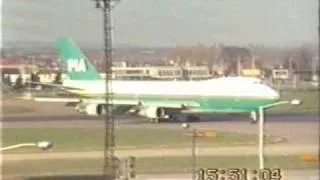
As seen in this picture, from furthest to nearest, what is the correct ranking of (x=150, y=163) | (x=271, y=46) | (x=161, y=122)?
(x=161, y=122) < (x=150, y=163) < (x=271, y=46)

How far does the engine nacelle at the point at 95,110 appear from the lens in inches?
125

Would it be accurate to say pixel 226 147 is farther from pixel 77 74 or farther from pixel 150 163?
pixel 77 74

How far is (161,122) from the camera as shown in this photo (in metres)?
3.41

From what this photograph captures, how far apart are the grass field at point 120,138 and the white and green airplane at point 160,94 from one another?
0.11m

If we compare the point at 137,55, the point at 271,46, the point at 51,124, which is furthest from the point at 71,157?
the point at 271,46

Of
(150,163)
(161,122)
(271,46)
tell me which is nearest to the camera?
(271,46)

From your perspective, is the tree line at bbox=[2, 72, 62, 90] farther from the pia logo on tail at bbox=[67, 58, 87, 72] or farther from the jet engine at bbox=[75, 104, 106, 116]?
the jet engine at bbox=[75, 104, 106, 116]

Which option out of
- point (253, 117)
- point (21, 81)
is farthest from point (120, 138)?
point (253, 117)

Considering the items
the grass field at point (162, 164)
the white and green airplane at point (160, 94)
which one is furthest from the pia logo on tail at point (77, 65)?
the grass field at point (162, 164)

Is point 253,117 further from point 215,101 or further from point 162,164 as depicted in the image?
point 162,164

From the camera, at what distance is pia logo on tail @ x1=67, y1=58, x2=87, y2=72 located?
3.07 metres

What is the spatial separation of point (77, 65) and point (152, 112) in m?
0.57

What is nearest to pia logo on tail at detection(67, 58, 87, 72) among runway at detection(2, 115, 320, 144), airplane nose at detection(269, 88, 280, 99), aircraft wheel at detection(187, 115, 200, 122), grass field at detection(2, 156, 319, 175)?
runway at detection(2, 115, 320, 144)

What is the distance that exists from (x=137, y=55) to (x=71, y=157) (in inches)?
23.6
